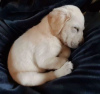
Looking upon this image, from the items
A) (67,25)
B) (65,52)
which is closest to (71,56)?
(65,52)

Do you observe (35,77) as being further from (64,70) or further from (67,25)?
(67,25)

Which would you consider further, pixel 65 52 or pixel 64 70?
pixel 65 52

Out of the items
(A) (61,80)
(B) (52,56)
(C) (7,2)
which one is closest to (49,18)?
(B) (52,56)

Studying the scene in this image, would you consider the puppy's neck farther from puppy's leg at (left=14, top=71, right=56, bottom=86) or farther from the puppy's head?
puppy's leg at (left=14, top=71, right=56, bottom=86)

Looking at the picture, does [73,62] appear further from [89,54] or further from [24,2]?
[24,2]

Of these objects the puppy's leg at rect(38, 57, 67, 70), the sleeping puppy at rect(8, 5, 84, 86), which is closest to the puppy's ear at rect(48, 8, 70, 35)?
the sleeping puppy at rect(8, 5, 84, 86)

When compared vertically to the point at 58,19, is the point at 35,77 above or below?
below
